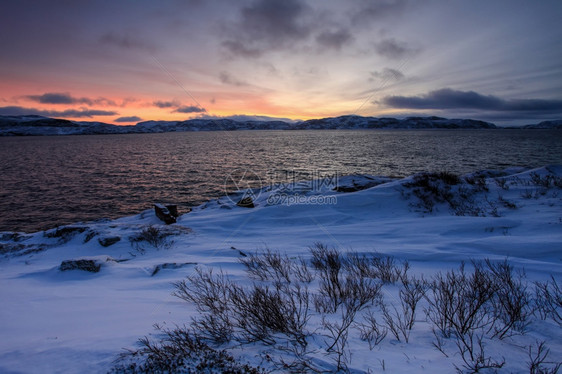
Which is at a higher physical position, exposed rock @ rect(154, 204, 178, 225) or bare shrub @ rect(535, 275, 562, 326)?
bare shrub @ rect(535, 275, 562, 326)

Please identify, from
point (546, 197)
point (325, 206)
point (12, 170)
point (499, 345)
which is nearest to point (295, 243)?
point (325, 206)

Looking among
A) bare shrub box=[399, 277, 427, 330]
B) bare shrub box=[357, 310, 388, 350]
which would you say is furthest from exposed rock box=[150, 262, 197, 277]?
bare shrub box=[399, 277, 427, 330]

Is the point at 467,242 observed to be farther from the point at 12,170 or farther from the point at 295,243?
the point at 12,170

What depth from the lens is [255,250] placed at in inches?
284

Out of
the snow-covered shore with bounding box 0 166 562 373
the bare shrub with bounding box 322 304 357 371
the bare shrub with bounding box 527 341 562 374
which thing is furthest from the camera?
the snow-covered shore with bounding box 0 166 562 373

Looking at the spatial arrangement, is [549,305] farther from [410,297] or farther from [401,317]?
[401,317]

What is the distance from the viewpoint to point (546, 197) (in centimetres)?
1014

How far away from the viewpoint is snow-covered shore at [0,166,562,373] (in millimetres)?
2605

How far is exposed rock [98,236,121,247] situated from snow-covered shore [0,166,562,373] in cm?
3

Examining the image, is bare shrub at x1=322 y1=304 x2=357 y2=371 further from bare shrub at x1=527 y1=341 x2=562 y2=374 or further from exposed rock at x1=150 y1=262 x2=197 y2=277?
exposed rock at x1=150 y1=262 x2=197 y2=277

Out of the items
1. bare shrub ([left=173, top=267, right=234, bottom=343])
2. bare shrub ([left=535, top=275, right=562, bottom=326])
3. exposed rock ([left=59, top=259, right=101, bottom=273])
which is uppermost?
bare shrub ([left=535, top=275, right=562, bottom=326])

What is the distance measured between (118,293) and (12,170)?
35.9 metres

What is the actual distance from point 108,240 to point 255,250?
496 cm

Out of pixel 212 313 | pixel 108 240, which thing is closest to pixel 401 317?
pixel 212 313
